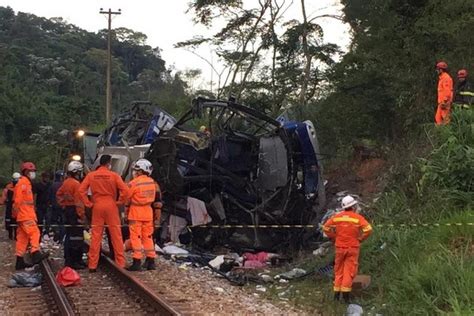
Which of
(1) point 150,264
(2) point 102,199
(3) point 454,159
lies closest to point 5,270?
(2) point 102,199

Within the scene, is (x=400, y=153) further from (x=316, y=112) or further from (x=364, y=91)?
(x=316, y=112)

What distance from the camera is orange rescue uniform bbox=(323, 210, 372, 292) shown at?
23.4ft

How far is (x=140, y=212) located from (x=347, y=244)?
348 centimetres

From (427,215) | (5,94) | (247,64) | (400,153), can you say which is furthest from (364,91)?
(5,94)

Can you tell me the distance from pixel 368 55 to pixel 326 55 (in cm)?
1043

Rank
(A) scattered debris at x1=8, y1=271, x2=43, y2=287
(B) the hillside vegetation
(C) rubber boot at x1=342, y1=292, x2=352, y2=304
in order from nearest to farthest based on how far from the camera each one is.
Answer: (C) rubber boot at x1=342, y1=292, x2=352, y2=304 → (A) scattered debris at x1=8, y1=271, x2=43, y2=287 → (B) the hillside vegetation

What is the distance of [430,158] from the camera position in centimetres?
942

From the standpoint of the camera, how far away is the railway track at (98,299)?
22.0ft

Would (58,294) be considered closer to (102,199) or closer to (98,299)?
(98,299)

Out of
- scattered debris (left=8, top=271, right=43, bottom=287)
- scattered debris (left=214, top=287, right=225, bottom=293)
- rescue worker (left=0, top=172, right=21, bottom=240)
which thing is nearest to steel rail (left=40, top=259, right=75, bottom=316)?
scattered debris (left=8, top=271, right=43, bottom=287)

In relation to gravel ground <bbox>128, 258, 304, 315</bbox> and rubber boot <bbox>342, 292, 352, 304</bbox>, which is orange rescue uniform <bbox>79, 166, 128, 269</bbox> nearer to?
gravel ground <bbox>128, 258, 304, 315</bbox>

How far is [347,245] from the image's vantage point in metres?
7.14

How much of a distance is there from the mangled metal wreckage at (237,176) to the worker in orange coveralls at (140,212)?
190 centimetres

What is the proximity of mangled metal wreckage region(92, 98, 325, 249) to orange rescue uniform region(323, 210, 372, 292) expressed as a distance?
372 cm
